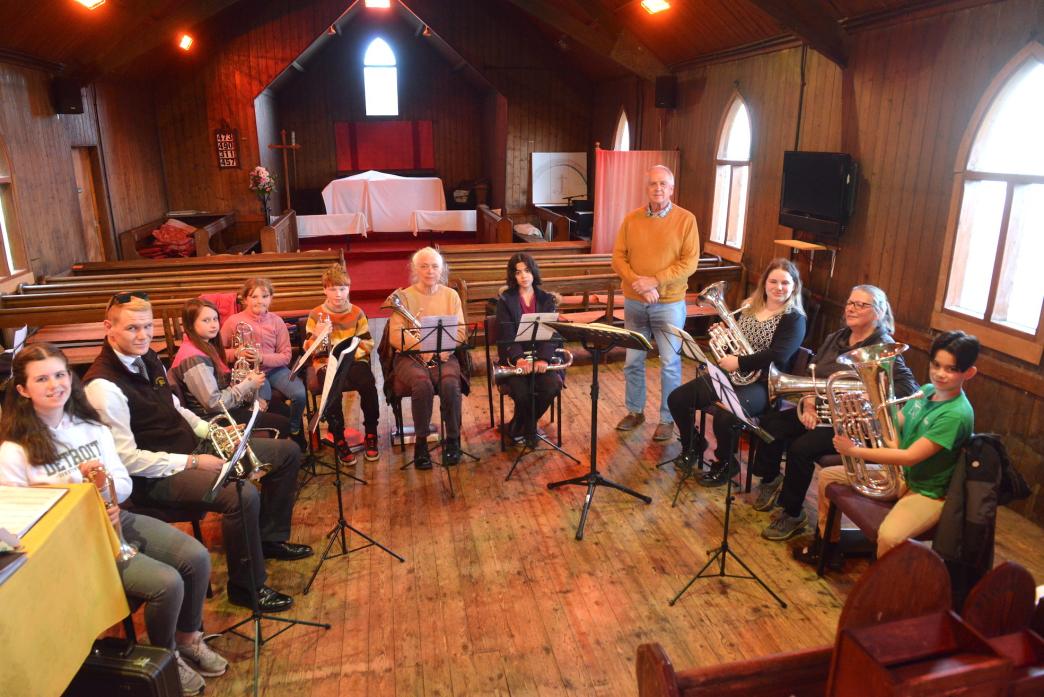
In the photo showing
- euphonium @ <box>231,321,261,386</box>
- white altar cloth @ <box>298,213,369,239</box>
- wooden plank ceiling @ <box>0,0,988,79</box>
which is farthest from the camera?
white altar cloth @ <box>298,213,369,239</box>

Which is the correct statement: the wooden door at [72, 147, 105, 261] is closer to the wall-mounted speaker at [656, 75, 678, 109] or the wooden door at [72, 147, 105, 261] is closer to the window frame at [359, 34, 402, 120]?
the window frame at [359, 34, 402, 120]

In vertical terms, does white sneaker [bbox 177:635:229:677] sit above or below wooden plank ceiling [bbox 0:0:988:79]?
below

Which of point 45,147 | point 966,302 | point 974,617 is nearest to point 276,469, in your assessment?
point 974,617

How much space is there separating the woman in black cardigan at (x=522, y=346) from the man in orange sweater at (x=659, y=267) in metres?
0.58

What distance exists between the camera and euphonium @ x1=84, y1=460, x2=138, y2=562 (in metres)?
2.43

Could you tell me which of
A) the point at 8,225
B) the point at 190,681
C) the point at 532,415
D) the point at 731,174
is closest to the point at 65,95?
the point at 8,225

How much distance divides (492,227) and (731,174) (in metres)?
4.33

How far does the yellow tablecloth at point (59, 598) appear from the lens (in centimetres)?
186

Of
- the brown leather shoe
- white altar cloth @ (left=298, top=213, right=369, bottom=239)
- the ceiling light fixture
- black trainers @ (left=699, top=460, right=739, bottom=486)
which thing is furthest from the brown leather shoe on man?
white altar cloth @ (left=298, top=213, right=369, bottom=239)

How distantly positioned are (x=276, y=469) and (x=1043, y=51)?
4.53m

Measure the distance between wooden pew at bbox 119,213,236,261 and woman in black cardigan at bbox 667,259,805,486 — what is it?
21.2 ft

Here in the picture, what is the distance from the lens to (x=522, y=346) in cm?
464

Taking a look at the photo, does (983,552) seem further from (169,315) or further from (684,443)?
(169,315)

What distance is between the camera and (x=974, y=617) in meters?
1.29
